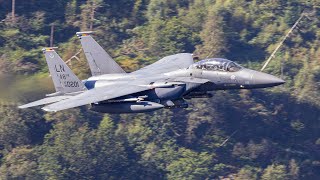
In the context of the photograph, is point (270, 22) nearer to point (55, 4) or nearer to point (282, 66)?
point (282, 66)

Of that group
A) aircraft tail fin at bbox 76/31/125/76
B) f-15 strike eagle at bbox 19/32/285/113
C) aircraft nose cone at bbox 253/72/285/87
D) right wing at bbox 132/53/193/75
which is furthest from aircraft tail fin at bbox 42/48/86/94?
aircraft nose cone at bbox 253/72/285/87

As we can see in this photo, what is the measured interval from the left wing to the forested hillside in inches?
1024

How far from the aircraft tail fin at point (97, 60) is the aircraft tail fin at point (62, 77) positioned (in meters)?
1.83

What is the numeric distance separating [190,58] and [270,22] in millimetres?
46067

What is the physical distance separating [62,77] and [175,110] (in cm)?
3447

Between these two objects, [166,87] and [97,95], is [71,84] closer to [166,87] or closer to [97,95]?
[97,95]

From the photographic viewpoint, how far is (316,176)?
8288 cm

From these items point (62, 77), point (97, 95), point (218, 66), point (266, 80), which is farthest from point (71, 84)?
point (266, 80)

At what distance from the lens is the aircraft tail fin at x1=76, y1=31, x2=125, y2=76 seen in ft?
160

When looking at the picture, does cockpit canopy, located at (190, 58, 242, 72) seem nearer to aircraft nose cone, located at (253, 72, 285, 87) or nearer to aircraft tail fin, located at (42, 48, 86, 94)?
aircraft nose cone, located at (253, 72, 285, 87)

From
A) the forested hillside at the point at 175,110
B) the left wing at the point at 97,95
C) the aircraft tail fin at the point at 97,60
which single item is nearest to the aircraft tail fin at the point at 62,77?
the left wing at the point at 97,95

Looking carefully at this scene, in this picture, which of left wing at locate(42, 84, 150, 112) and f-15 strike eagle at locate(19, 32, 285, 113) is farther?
f-15 strike eagle at locate(19, 32, 285, 113)

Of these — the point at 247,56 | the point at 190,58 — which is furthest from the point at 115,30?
the point at 190,58

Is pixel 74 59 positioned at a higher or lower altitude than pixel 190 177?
higher
